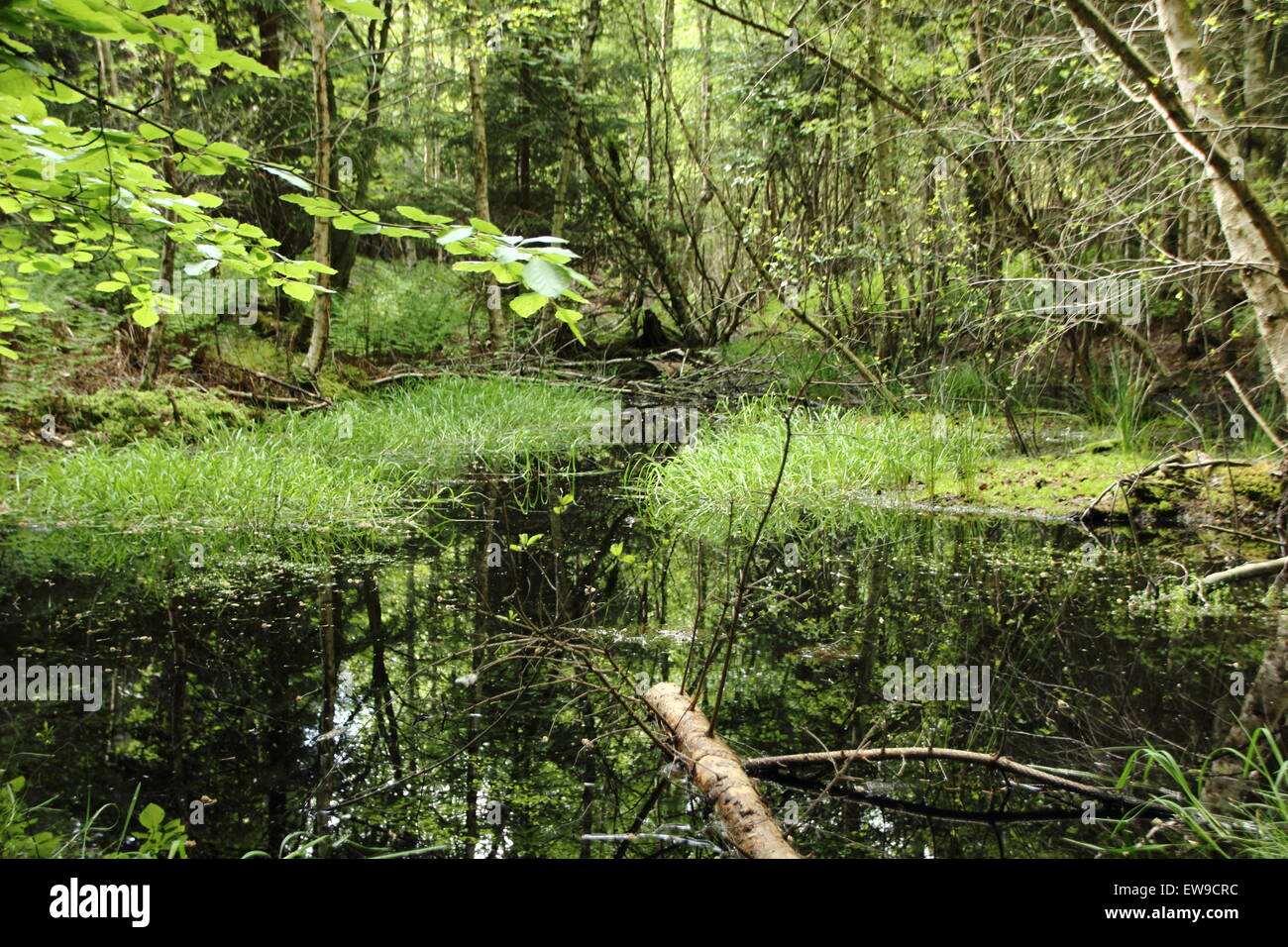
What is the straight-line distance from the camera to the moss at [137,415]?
6770 millimetres

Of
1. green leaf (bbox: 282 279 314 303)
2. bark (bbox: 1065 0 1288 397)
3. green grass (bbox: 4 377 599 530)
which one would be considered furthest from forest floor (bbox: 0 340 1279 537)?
green leaf (bbox: 282 279 314 303)

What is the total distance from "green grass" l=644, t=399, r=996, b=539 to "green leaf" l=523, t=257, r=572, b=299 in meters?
4.24

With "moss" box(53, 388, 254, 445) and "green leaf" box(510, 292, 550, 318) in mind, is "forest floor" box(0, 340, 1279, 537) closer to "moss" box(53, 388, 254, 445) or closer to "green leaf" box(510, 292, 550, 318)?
"moss" box(53, 388, 254, 445)

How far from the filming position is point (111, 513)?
534 cm

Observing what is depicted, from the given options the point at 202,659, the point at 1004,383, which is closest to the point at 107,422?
the point at 202,659

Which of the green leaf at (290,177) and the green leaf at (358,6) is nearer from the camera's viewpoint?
the green leaf at (358,6)

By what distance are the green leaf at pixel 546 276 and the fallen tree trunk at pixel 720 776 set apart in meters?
1.34

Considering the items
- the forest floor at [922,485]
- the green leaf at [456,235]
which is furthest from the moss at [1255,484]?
the green leaf at [456,235]

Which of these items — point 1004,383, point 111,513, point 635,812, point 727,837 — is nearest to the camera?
point 727,837

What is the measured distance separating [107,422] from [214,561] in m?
3.36

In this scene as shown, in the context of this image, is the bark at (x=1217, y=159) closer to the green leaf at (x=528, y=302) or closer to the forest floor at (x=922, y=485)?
the forest floor at (x=922, y=485)

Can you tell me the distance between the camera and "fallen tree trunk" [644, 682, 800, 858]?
1863 millimetres

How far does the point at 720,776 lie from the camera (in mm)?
2125
